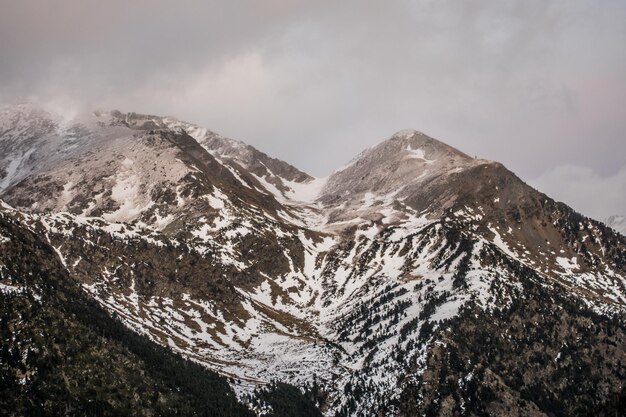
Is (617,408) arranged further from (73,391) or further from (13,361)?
(13,361)

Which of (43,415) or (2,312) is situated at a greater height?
(2,312)

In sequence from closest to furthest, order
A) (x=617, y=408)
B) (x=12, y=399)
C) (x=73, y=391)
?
(x=617, y=408)
(x=12, y=399)
(x=73, y=391)

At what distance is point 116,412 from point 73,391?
13.9 meters

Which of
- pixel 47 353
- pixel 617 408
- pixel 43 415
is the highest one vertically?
pixel 617 408

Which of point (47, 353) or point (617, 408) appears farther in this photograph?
point (47, 353)

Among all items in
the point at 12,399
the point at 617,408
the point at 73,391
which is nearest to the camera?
the point at 617,408

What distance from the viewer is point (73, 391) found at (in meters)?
190

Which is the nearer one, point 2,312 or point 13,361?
point 13,361

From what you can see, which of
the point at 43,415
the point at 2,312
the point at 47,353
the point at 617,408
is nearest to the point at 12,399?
the point at 43,415

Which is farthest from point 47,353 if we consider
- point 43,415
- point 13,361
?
point 43,415

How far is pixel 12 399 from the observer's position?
17575 centimetres

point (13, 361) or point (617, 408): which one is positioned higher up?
point (617, 408)

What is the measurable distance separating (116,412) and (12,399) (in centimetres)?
2989

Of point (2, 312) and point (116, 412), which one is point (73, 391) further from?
point (2, 312)
